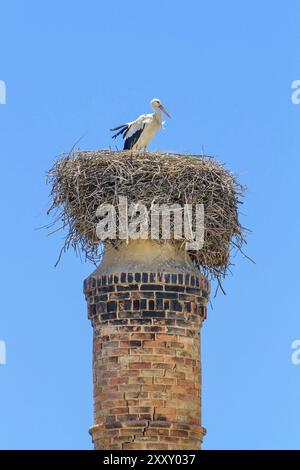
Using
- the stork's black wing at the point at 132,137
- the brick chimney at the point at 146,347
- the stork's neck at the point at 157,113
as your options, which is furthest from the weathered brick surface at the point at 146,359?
the stork's neck at the point at 157,113

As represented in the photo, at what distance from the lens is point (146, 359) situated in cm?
2681

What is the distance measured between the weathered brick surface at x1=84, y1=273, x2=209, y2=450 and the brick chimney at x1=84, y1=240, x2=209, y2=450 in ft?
0.04

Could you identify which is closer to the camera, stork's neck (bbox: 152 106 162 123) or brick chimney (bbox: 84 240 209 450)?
brick chimney (bbox: 84 240 209 450)

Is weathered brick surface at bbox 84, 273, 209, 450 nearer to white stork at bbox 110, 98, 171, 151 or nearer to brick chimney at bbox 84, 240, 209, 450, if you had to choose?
brick chimney at bbox 84, 240, 209, 450

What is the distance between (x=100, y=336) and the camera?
89.3 ft

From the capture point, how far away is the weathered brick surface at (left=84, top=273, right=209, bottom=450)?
2650 centimetres

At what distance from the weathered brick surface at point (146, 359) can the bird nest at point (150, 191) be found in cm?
74

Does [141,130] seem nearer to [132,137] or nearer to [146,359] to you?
[132,137]

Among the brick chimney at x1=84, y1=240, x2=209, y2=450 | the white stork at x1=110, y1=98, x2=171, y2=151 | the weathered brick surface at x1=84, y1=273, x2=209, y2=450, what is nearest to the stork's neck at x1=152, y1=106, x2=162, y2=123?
the white stork at x1=110, y1=98, x2=171, y2=151

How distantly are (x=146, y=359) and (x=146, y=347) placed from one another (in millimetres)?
159

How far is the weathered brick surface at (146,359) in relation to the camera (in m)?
26.5

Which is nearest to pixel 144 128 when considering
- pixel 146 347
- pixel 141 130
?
pixel 141 130

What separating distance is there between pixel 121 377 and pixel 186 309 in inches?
51.6
